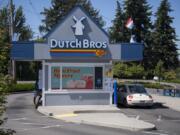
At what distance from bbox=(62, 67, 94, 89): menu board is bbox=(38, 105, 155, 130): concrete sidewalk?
160 cm

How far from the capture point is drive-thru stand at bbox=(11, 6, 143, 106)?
25.2 meters

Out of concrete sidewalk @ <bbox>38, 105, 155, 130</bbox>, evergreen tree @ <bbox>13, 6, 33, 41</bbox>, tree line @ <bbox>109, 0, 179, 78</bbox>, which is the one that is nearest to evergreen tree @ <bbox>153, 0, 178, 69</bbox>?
tree line @ <bbox>109, 0, 179, 78</bbox>

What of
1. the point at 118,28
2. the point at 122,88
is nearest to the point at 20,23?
the point at 118,28

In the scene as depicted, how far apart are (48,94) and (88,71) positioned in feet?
9.42

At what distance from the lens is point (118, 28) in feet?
247

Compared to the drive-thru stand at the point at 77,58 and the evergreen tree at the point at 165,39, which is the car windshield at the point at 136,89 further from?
the evergreen tree at the point at 165,39

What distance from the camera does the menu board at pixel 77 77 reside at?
25.9 m

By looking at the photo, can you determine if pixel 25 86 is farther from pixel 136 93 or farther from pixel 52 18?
pixel 52 18

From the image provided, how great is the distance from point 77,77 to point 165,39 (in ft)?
171

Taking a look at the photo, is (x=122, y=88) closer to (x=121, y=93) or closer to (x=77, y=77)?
(x=121, y=93)

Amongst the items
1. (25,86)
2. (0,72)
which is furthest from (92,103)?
(25,86)

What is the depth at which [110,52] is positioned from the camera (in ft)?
85.1

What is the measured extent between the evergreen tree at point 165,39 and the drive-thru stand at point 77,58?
164ft

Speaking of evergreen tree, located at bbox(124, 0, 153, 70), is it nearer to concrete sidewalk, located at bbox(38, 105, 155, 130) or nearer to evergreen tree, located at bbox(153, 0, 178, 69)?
evergreen tree, located at bbox(153, 0, 178, 69)
